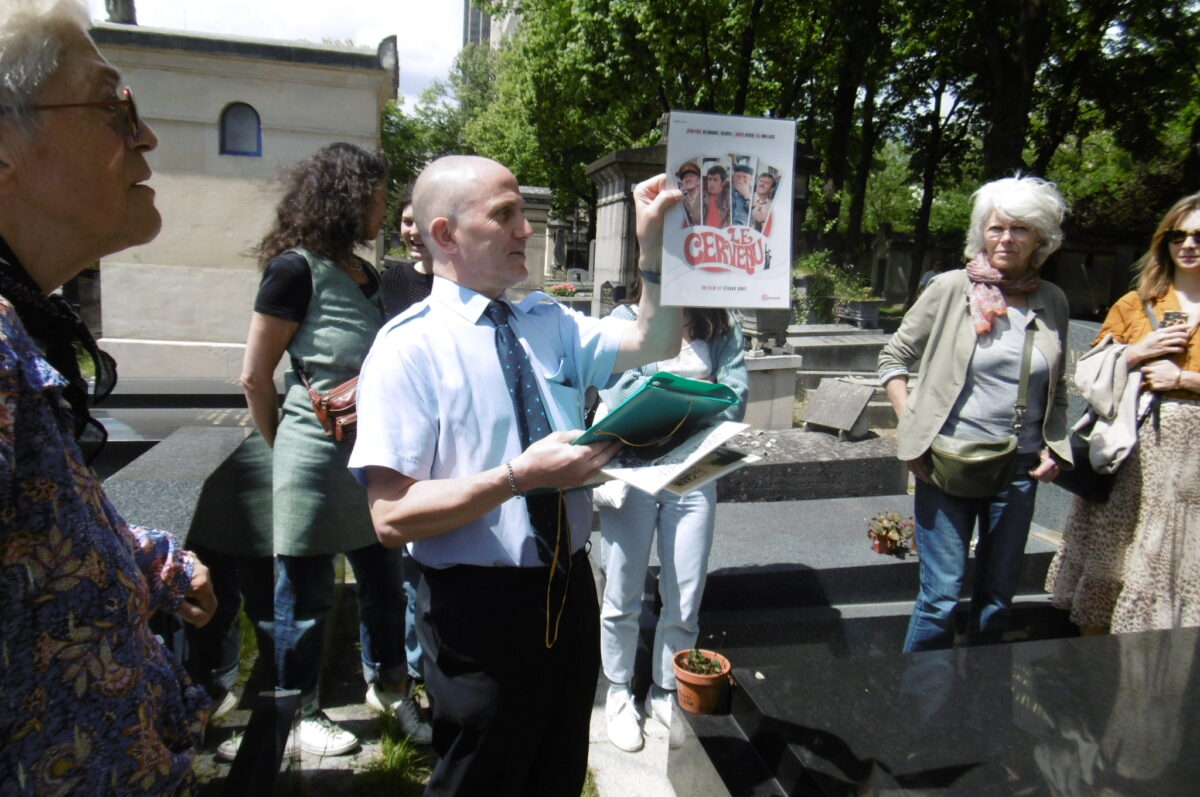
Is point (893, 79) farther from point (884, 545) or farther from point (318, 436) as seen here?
point (318, 436)

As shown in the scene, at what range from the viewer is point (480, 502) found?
65.7 inches

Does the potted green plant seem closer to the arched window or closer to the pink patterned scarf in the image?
the pink patterned scarf

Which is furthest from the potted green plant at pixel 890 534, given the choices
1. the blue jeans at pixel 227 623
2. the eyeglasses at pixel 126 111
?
the eyeglasses at pixel 126 111

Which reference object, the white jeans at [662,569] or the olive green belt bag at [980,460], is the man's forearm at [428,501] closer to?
the white jeans at [662,569]

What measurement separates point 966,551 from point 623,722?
4.90 feet

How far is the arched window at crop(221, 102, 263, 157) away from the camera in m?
7.47

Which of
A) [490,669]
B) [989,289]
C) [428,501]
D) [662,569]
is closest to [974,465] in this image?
[989,289]

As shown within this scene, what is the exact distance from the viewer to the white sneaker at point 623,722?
10.6 ft

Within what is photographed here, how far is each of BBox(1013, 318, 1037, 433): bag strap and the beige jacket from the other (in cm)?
4

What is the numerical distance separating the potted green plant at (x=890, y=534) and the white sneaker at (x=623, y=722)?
5.24ft

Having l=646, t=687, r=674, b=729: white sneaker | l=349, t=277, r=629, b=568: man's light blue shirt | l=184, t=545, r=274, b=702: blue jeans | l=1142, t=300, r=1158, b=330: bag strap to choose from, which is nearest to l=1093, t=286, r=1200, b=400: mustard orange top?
l=1142, t=300, r=1158, b=330: bag strap

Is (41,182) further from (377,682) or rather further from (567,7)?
(567,7)

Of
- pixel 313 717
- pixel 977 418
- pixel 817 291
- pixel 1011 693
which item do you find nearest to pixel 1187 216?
pixel 977 418

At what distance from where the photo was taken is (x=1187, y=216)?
3.27 metres
